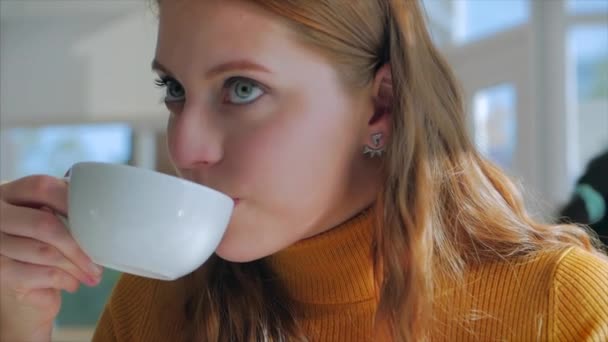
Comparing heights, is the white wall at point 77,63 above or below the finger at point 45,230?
above

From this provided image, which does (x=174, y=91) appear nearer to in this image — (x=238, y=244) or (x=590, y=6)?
(x=238, y=244)

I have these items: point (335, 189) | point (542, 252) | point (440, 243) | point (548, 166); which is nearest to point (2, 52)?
point (335, 189)

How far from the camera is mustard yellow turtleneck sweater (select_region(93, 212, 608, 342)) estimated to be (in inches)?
33.5

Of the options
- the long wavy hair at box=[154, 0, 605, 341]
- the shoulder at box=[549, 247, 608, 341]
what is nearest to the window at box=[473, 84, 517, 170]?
the long wavy hair at box=[154, 0, 605, 341]

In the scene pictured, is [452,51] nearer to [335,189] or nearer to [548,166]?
[548,166]

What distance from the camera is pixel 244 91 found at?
81cm

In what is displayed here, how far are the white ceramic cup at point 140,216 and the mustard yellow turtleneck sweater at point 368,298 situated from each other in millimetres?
333

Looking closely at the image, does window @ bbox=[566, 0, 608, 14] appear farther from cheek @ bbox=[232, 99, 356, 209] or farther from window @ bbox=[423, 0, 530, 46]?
cheek @ bbox=[232, 99, 356, 209]

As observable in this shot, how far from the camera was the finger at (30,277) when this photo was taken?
2.65 feet

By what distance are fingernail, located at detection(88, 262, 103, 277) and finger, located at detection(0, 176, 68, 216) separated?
71 millimetres

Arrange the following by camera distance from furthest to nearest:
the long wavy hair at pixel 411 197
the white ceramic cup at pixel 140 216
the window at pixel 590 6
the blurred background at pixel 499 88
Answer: the window at pixel 590 6, the blurred background at pixel 499 88, the long wavy hair at pixel 411 197, the white ceramic cup at pixel 140 216

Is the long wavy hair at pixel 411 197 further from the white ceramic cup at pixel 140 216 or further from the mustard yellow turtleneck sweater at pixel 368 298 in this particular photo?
the white ceramic cup at pixel 140 216

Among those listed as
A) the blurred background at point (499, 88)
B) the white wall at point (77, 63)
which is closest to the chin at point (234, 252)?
the white wall at point (77, 63)

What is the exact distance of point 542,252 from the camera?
3.02ft
